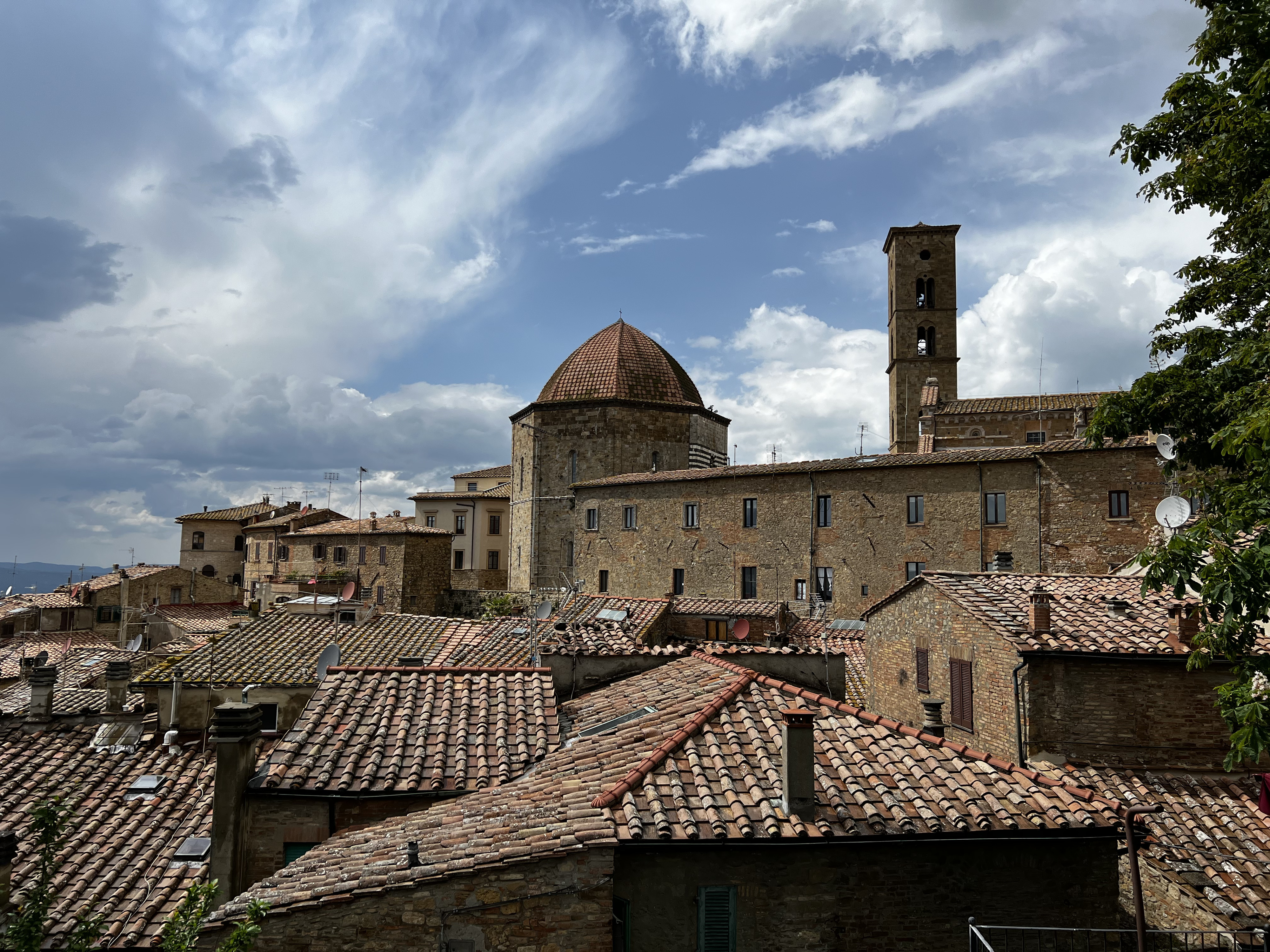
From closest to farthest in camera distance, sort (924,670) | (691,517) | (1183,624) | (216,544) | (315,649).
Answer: (1183,624) < (924,670) < (315,649) < (691,517) < (216,544)

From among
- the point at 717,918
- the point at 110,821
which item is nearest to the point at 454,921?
the point at 717,918

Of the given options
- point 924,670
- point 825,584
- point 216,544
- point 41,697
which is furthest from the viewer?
point 216,544

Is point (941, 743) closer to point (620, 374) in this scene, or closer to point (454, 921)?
point (454, 921)

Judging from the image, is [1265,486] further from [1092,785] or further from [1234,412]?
[1092,785]

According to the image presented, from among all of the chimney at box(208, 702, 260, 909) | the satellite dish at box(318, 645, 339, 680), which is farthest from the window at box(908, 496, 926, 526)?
the chimney at box(208, 702, 260, 909)

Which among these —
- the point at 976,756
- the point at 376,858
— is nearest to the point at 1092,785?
the point at 976,756

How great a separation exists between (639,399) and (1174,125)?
33.2 metres

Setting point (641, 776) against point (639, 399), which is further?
point (639, 399)

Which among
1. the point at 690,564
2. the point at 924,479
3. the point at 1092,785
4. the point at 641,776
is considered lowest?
the point at 1092,785

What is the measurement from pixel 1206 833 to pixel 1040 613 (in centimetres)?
349

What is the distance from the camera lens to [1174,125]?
10688 mm

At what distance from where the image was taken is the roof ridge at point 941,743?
8.09m

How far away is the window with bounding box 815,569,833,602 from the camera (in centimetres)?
3225

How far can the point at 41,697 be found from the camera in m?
14.0
